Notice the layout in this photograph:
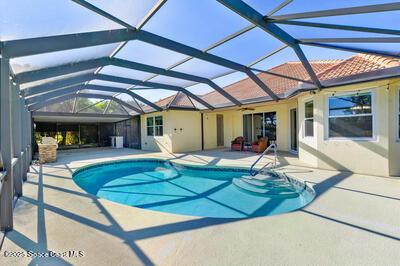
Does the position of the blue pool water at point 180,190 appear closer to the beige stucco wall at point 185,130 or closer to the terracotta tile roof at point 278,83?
the beige stucco wall at point 185,130

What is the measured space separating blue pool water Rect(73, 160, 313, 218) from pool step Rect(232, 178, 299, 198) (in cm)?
11

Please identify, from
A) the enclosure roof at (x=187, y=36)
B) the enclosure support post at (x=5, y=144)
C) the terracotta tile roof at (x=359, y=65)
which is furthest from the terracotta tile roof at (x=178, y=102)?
the enclosure support post at (x=5, y=144)

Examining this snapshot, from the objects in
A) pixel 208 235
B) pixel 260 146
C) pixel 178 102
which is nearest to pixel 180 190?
pixel 208 235

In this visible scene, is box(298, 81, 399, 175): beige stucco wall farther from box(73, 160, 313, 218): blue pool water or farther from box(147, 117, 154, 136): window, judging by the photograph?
box(147, 117, 154, 136): window

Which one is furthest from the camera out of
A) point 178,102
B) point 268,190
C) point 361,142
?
point 178,102

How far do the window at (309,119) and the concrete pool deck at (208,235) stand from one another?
435cm

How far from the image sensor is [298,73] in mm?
10000

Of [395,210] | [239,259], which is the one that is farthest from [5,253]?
[395,210]

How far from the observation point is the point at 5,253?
270 cm

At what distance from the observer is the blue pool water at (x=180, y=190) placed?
5.42 m

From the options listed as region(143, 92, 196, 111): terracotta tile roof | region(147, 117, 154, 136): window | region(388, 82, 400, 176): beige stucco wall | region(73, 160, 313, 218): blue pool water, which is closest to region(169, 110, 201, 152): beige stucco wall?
region(143, 92, 196, 111): terracotta tile roof

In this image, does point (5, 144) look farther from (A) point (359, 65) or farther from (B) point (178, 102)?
(B) point (178, 102)

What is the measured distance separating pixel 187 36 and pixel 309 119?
20.6 ft

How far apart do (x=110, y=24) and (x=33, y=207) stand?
4065 millimetres
